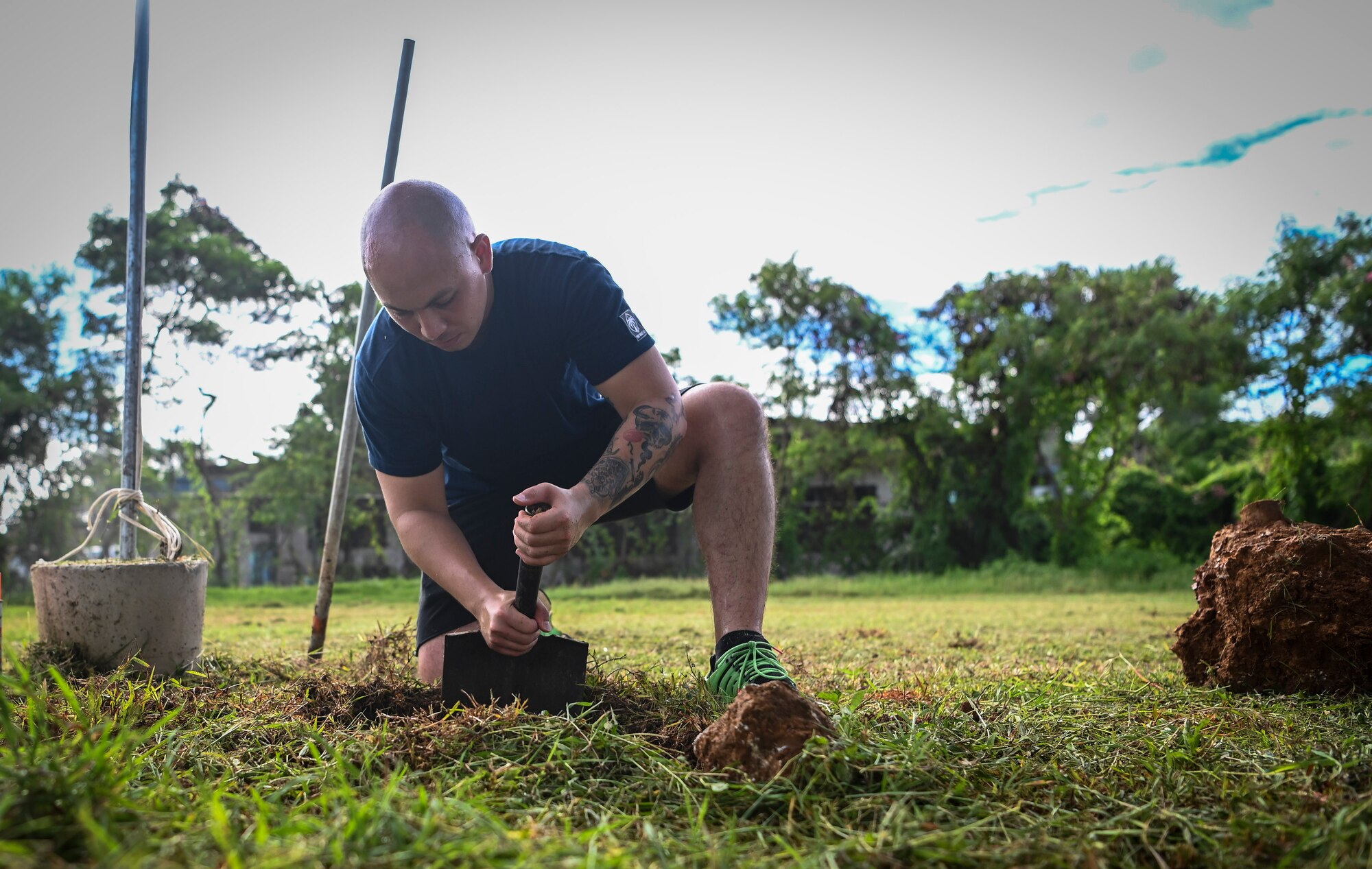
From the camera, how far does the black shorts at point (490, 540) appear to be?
8.61 feet

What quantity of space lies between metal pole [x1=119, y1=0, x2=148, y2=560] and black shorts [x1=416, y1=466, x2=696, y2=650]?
111 centimetres


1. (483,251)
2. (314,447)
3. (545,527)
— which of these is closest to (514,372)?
(483,251)

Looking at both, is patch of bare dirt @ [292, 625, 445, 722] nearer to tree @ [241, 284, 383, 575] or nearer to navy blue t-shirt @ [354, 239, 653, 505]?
navy blue t-shirt @ [354, 239, 653, 505]

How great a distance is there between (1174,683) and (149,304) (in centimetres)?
1284

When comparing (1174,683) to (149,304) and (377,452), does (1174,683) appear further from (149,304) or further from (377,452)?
(149,304)

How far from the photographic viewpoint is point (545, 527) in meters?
1.79

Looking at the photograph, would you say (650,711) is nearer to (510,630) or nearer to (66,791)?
(510,630)

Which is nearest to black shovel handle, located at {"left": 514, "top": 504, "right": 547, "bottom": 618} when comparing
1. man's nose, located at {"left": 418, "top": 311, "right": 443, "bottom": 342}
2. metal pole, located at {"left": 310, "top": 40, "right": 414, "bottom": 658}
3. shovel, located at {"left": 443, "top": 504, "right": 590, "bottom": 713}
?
shovel, located at {"left": 443, "top": 504, "right": 590, "bottom": 713}

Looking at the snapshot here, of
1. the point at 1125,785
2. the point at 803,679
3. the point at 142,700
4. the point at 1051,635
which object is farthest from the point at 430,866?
the point at 1051,635

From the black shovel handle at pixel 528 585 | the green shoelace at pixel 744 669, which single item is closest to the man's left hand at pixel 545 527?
the black shovel handle at pixel 528 585

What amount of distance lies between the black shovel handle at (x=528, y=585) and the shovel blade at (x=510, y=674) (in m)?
0.08

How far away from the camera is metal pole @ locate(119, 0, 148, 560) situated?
293 centimetres

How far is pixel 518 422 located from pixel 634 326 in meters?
0.46

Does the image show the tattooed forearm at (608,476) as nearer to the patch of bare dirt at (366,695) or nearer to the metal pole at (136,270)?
the patch of bare dirt at (366,695)
